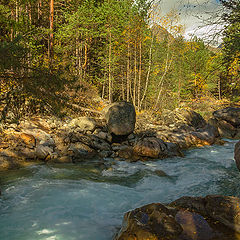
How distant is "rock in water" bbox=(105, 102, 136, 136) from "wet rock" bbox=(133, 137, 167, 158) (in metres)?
1.52

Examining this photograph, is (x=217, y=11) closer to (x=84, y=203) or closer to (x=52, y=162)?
(x=84, y=203)

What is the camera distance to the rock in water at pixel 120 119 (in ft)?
37.8

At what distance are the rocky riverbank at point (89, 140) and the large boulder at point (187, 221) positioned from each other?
5932 mm

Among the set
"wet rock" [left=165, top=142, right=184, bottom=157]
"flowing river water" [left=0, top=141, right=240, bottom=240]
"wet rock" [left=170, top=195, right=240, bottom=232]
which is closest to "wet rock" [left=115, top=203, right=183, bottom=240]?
"wet rock" [left=170, top=195, right=240, bottom=232]

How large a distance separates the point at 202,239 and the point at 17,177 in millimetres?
6295

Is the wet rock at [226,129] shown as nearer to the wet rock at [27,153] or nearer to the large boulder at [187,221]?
the large boulder at [187,221]

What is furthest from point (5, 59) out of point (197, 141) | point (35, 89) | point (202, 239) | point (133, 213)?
point (197, 141)

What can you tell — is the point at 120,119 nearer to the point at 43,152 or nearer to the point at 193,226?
the point at 43,152

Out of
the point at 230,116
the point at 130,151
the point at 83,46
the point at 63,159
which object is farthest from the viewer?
the point at 83,46

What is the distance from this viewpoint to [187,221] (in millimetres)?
3471

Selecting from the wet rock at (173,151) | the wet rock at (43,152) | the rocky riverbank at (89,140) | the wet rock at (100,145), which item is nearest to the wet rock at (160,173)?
the rocky riverbank at (89,140)

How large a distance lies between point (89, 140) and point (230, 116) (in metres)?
13.2

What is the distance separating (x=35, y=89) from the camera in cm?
481

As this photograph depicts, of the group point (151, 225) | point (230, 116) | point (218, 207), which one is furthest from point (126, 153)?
point (230, 116)
